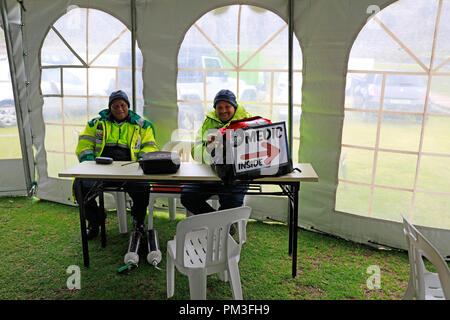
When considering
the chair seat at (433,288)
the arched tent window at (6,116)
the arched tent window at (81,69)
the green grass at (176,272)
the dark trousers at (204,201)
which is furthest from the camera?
the arched tent window at (6,116)

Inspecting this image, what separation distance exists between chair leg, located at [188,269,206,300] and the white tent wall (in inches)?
70.6

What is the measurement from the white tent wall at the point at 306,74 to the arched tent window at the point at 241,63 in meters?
0.08

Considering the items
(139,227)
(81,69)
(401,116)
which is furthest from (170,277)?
(81,69)

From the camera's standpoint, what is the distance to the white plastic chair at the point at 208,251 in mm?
1978

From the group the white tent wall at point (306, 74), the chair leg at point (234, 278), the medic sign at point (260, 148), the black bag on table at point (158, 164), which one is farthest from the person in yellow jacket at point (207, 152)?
the chair leg at point (234, 278)

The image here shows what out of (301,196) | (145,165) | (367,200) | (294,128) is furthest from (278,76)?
(145,165)

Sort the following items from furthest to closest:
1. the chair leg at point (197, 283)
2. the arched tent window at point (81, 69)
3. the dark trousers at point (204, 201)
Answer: the arched tent window at point (81, 69)
the dark trousers at point (204, 201)
the chair leg at point (197, 283)

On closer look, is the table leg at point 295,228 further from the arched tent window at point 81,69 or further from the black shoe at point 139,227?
the arched tent window at point 81,69

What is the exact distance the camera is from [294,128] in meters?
3.61

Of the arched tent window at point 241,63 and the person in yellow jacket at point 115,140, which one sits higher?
the arched tent window at point 241,63

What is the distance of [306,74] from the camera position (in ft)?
11.1

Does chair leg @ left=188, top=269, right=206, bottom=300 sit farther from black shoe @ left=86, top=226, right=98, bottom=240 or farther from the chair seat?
black shoe @ left=86, top=226, right=98, bottom=240

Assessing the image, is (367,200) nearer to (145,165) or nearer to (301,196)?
(301,196)

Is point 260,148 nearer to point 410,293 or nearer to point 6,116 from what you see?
point 410,293
